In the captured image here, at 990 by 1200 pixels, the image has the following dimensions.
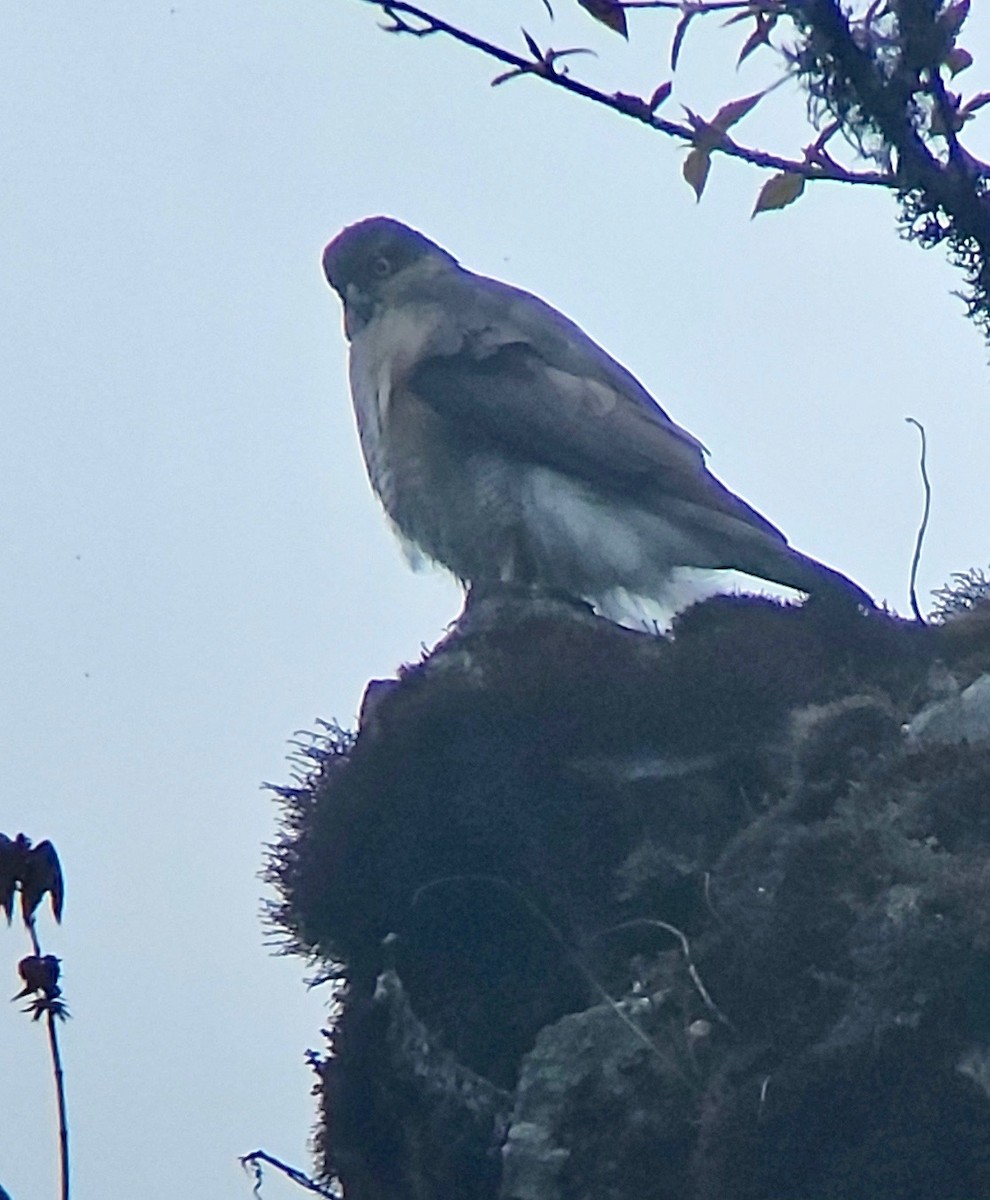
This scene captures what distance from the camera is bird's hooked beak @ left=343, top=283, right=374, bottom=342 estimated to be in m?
8.41

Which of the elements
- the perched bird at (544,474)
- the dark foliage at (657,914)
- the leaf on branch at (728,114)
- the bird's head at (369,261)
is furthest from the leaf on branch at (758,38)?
the bird's head at (369,261)

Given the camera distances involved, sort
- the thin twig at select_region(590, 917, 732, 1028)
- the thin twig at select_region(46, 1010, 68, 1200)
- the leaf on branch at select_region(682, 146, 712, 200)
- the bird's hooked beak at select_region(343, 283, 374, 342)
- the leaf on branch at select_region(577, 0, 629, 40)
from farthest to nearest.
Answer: the bird's hooked beak at select_region(343, 283, 374, 342)
the thin twig at select_region(590, 917, 732, 1028)
the leaf on branch at select_region(682, 146, 712, 200)
the leaf on branch at select_region(577, 0, 629, 40)
the thin twig at select_region(46, 1010, 68, 1200)

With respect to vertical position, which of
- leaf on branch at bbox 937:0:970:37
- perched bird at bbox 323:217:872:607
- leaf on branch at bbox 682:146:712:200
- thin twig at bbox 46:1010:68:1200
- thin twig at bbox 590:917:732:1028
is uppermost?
perched bird at bbox 323:217:872:607

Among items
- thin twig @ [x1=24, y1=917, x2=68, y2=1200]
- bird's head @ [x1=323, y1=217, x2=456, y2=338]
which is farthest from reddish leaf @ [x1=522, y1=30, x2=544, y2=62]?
bird's head @ [x1=323, y1=217, x2=456, y2=338]

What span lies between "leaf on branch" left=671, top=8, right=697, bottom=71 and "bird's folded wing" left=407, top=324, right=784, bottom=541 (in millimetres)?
3851

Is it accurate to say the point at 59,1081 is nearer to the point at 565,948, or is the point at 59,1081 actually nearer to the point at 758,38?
the point at 758,38

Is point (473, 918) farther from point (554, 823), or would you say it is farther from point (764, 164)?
point (764, 164)

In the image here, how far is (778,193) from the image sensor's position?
3715 millimetres

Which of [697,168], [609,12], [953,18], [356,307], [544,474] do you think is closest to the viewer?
[953,18]

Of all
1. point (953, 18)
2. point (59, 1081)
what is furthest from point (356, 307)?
point (59, 1081)

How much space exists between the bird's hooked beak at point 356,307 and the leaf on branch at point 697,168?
15.5 feet

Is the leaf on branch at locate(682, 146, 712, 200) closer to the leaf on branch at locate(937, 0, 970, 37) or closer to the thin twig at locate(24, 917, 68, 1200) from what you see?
the leaf on branch at locate(937, 0, 970, 37)

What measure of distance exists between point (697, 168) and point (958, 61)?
0.48 m

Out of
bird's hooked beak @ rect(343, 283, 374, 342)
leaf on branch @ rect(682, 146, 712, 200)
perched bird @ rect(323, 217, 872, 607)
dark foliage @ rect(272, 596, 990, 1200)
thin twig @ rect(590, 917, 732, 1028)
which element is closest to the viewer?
leaf on branch @ rect(682, 146, 712, 200)
